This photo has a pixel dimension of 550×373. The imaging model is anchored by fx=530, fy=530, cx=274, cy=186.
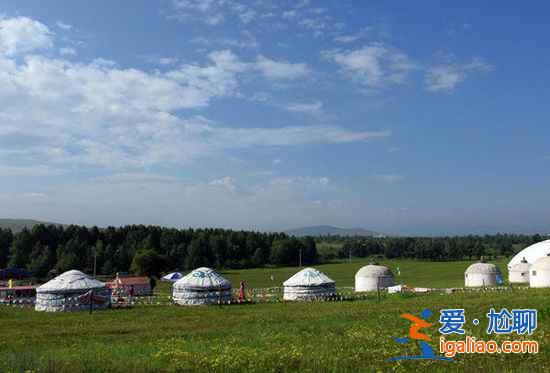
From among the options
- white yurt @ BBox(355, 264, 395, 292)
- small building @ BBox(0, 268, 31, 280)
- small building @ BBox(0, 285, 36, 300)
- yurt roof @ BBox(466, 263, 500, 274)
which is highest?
yurt roof @ BBox(466, 263, 500, 274)

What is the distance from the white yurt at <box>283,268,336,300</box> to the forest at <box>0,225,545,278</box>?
118 feet

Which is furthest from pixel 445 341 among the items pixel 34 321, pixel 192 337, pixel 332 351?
pixel 34 321

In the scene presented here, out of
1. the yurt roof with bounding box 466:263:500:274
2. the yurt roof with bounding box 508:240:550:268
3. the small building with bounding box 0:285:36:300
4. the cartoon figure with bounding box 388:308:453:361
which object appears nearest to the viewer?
the cartoon figure with bounding box 388:308:453:361

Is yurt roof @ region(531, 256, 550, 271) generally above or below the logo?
above

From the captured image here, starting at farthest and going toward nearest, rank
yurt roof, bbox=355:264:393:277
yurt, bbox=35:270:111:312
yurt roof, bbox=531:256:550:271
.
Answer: yurt roof, bbox=355:264:393:277, yurt roof, bbox=531:256:550:271, yurt, bbox=35:270:111:312

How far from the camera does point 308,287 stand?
4462 cm

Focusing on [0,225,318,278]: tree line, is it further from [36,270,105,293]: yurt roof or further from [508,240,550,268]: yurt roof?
[508,240,550,268]: yurt roof

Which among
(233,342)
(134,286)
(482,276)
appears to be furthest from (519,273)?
(233,342)

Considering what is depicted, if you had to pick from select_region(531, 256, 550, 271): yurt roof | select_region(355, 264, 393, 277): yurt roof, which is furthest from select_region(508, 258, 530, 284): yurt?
select_region(355, 264, 393, 277): yurt roof

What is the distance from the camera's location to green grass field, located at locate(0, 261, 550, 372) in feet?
48.5

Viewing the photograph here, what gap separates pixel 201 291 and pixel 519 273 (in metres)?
44.6

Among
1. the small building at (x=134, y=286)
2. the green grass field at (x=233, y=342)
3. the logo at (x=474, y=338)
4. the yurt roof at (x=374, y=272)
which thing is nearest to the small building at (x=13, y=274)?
the small building at (x=134, y=286)

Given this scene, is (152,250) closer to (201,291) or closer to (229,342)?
(201,291)

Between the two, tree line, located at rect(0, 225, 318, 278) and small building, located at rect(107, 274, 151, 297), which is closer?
small building, located at rect(107, 274, 151, 297)
